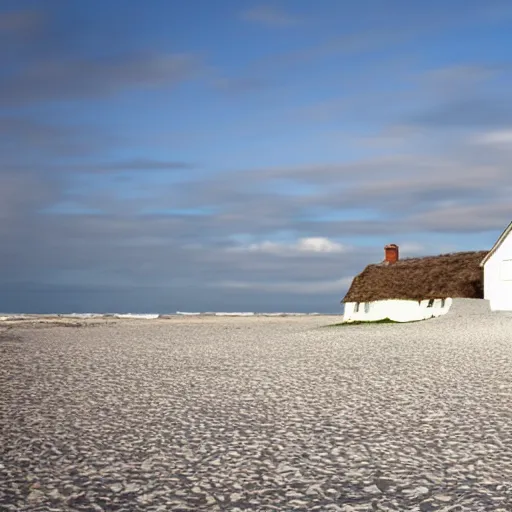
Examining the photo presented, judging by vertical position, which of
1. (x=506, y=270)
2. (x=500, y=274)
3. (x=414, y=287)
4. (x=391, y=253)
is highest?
(x=391, y=253)

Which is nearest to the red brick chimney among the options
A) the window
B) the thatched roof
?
the thatched roof

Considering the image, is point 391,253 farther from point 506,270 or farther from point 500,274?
point 506,270

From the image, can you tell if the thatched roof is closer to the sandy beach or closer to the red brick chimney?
the red brick chimney

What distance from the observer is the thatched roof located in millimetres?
47906

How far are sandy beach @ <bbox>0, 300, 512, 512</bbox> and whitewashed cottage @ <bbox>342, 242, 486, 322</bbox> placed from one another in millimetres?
26883

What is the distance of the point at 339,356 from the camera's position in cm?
2259

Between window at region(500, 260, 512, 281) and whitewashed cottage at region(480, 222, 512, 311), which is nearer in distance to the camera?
whitewashed cottage at region(480, 222, 512, 311)

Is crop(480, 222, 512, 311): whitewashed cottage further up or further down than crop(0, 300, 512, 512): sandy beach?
further up

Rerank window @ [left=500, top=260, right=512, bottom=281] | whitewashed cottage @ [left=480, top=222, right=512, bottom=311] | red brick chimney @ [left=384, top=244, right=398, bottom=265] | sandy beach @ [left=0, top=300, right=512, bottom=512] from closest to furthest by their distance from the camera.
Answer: sandy beach @ [left=0, top=300, right=512, bottom=512]
whitewashed cottage @ [left=480, top=222, right=512, bottom=311]
window @ [left=500, top=260, right=512, bottom=281]
red brick chimney @ [left=384, top=244, right=398, bottom=265]

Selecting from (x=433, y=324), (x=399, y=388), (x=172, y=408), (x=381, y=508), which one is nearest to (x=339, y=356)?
(x=399, y=388)

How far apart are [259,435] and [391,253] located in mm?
45770

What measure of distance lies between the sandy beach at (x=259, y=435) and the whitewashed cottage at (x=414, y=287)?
1058 inches

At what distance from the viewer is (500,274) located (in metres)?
46.2

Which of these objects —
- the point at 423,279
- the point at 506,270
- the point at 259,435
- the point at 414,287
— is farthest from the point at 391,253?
the point at 259,435
